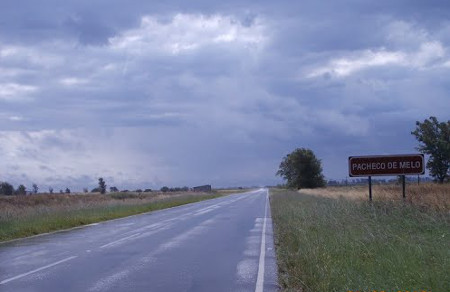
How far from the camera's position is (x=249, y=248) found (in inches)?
760

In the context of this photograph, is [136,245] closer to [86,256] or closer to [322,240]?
[86,256]

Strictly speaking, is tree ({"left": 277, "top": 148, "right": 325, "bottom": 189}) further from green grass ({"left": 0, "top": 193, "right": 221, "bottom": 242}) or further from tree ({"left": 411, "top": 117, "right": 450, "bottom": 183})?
green grass ({"left": 0, "top": 193, "right": 221, "bottom": 242})

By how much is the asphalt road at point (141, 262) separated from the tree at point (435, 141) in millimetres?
34351

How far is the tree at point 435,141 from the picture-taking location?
5437 cm

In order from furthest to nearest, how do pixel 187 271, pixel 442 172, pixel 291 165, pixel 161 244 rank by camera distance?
pixel 291 165
pixel 442 172
pixel 161 244
pixel 187 271

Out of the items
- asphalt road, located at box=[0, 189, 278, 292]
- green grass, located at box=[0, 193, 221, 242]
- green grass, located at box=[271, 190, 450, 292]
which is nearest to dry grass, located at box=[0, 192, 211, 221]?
green grass, located at box=[0, 193, 221, 242]

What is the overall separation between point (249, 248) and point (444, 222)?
6.07 m

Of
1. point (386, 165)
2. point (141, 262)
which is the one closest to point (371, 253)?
point (141, 262)

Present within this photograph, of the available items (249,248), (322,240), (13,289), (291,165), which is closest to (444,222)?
(322,240)

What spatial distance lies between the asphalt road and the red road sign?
4.48 metres

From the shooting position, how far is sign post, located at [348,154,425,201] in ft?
77.3

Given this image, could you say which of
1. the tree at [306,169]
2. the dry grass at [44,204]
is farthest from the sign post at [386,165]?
the tree at [306,169]

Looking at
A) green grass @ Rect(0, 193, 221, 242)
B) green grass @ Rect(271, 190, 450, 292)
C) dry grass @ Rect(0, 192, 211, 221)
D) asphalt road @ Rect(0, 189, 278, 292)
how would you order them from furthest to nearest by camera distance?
dry grass @ Rect(0, 192, 211, 221) → green grass @ Rect(0, 193, 221, 242) → asphalt road @ Rect(0, 189, 278, 292) → green grass @ Rect(271, 190, 450, 292)

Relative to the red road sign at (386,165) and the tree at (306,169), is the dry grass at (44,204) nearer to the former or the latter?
the red road sign at (386,165)
